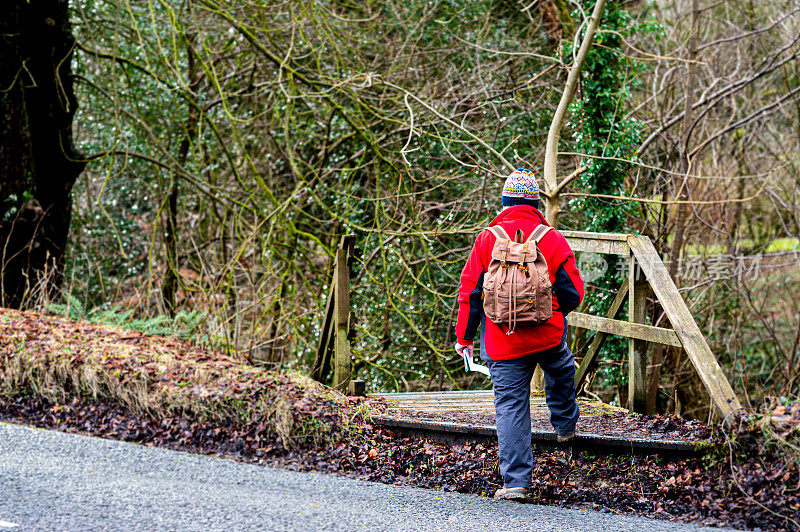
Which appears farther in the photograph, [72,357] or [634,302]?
[72,357]

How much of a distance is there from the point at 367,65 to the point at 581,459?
8.01 m

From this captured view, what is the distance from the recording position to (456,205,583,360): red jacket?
474cm

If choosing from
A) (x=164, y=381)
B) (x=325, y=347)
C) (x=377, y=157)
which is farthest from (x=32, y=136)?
(x=325, y=347)

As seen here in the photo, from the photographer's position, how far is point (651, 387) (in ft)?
30.4

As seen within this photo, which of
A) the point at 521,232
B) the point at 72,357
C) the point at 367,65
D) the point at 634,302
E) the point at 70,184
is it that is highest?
the point at 367,65

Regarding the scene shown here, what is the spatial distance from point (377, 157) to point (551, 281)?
6.36m

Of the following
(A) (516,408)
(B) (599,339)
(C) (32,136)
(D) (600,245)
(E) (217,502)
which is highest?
(C) (32,136)

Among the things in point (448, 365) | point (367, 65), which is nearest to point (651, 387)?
point (448, 365)

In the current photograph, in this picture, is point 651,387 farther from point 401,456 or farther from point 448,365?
point 401,456

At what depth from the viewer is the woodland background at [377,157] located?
9.40 meters

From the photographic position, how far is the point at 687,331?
5.18 m

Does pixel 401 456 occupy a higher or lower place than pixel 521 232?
lower

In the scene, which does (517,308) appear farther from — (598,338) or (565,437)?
(598,338)

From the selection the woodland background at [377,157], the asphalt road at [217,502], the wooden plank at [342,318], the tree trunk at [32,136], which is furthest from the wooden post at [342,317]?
the tree trunk at [32,136]
